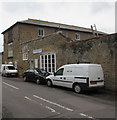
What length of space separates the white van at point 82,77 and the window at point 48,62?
5745 millimetres

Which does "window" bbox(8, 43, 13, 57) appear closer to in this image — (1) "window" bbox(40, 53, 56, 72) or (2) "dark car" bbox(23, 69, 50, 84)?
(1) "window" bbox(40, 53, 56, 72)

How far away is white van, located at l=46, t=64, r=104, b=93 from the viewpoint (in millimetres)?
9867

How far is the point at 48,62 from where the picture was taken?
17969 mm

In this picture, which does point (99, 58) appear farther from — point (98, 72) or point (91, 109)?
point (91, 109)

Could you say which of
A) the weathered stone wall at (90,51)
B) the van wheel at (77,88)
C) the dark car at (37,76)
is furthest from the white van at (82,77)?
the dark car at (37,76)

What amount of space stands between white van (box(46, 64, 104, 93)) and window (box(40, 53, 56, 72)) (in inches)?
226

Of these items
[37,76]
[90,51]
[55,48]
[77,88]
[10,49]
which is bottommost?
[77,88]

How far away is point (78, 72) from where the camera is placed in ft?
34.3

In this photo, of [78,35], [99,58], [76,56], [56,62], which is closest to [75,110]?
[99,58]

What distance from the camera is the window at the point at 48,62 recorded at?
17172 millimetres

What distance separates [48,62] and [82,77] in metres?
8.44

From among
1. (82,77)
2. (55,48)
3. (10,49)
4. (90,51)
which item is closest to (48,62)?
(55,48)

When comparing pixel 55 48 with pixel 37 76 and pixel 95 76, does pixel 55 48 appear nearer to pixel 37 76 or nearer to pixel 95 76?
pixel 37 76

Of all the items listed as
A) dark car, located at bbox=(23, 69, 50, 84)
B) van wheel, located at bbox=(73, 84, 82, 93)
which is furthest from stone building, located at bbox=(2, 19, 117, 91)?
van wheel, located at bbox=(73, 84, 82, 93)
